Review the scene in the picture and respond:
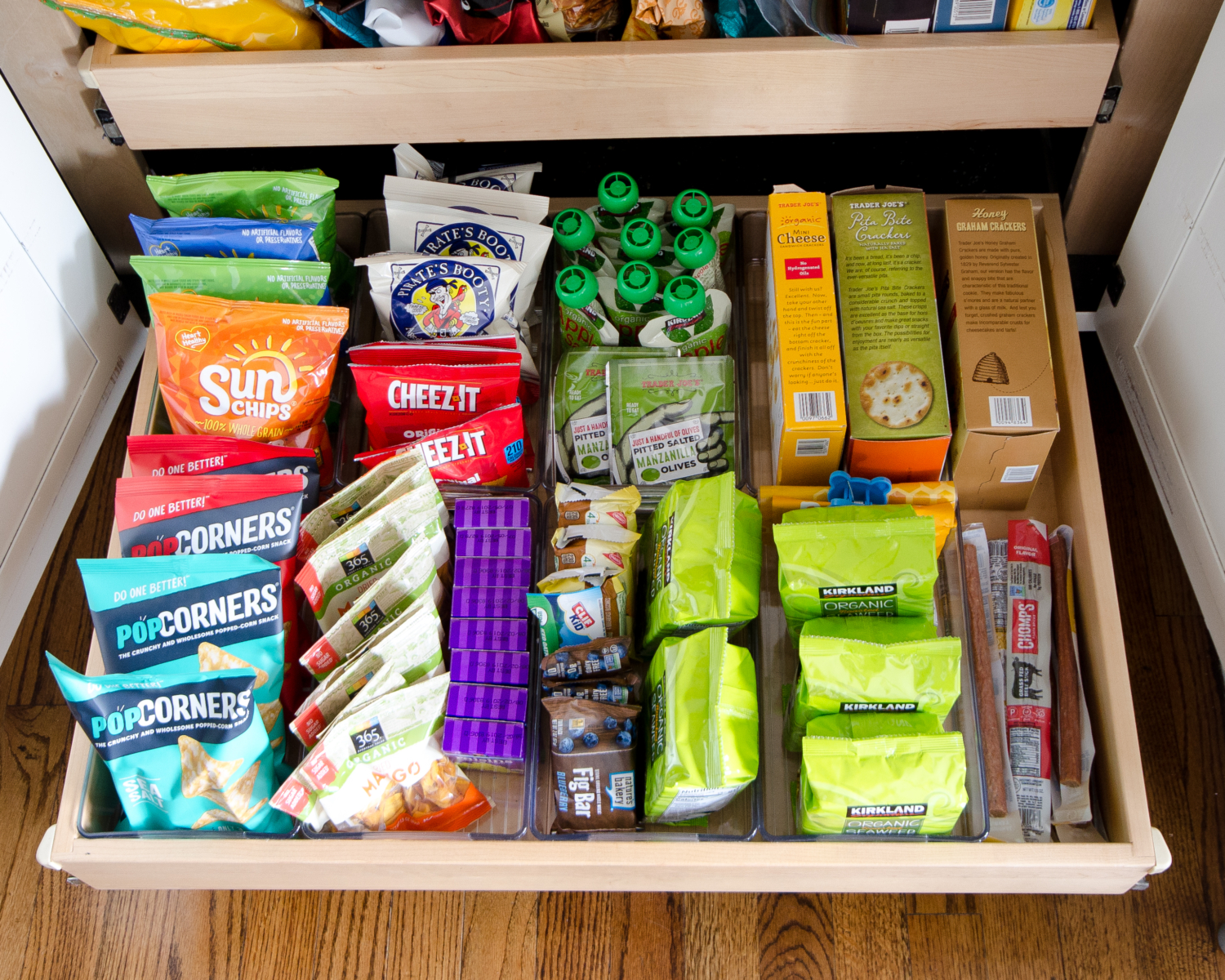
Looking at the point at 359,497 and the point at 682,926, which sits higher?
the point at 359,497

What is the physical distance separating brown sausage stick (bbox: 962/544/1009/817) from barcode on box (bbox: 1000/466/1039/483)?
0.30 ft

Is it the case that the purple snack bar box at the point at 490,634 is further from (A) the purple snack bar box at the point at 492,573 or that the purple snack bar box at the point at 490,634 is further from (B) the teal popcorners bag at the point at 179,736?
(B) the teal popcorners bag at the point at 179,736

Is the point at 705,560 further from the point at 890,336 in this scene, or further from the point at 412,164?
the point at 412,164

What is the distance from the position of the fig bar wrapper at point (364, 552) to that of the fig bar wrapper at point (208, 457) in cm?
13

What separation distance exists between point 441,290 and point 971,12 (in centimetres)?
71

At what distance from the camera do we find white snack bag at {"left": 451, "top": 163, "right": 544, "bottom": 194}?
1.48 m

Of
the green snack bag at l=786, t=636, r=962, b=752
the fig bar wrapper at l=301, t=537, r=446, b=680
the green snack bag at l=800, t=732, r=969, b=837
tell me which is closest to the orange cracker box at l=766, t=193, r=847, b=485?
the green snack bag at l=786, t=636, r=962, b=752

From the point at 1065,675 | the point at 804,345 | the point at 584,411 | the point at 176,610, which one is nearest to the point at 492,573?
the point at 584,411

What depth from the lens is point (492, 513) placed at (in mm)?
1330

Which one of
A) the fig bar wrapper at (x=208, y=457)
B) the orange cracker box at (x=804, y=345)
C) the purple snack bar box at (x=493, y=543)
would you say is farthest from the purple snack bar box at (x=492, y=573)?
the orange cracker box at (x=804, y=345)

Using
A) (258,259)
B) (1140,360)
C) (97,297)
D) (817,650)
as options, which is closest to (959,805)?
(817,650)

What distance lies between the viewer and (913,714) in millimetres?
1147

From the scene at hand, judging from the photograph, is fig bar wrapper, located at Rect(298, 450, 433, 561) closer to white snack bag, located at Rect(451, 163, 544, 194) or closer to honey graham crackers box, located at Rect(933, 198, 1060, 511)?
white snack bag, located at Rect(451, 163, 544, 194)

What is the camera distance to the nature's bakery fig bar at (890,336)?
1.24 m
